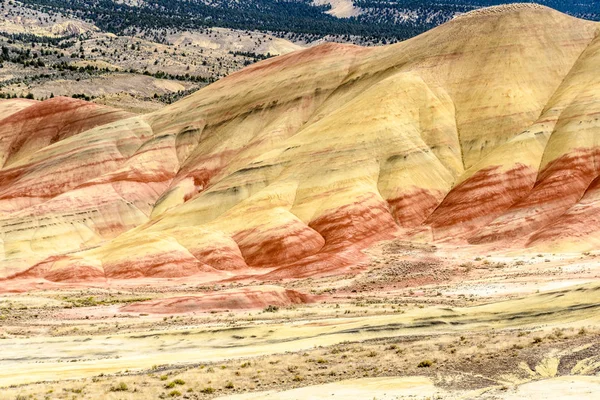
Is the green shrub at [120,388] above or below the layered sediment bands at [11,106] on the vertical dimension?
above

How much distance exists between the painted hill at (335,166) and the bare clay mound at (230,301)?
12.6m

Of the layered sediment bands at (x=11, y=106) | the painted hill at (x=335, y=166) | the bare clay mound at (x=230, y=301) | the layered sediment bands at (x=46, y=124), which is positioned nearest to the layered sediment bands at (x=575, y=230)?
the painted hill at (x=335, y=166)

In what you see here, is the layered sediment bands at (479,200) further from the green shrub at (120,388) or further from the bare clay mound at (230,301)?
the green shrub at (120,388)

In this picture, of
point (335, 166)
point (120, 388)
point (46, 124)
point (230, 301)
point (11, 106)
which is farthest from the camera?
point (11, 106)

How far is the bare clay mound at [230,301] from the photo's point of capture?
6022cm

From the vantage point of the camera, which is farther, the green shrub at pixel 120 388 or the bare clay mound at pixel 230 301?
the bare clay mound at pixel 230 301

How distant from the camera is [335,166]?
298 ft

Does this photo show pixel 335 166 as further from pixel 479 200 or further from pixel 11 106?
pixel 11 106

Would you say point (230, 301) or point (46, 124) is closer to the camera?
point (230, 301)

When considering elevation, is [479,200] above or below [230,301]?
above

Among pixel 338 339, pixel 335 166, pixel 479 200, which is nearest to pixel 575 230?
pixel 479 200

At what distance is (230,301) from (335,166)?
Result: 33.3m

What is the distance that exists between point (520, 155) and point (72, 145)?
2552 inches

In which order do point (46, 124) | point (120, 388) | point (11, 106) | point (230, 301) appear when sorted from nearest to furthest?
1. point (120, 388)
2. point (230, 301)
3. point (46, 124)
4. point (11, 106)
